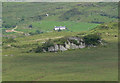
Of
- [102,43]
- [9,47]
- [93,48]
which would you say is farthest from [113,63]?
[9,47]

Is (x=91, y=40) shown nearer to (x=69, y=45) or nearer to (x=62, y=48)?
(x=69, y=45)

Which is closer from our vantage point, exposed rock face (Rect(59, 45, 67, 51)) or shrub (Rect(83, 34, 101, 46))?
exposed rock face (Rect(59, 45, 67, 51))

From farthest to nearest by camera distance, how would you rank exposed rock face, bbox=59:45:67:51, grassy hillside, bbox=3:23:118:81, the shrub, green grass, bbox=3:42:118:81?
the shrub
exposed rock face, bbox=59:45:67:51
grassy hillside, bbox=3:23:118:81
green grass, bbox=3:42:118:81

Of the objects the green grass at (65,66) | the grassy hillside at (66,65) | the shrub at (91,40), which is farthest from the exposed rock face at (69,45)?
the green grass at (65,66)

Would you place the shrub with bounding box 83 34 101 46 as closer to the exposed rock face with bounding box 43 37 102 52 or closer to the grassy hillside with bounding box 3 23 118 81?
the exposed rock face with bounding box 43 37 102 52

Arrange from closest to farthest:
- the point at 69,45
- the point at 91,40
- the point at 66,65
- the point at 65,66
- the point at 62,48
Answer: the point at 65,66, the point at 66,65, the point at 62,48, the point at 69,45, the point at 91,40

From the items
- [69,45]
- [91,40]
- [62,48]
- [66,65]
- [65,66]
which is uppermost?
[65,66]

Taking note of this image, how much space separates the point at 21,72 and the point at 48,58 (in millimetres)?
17774

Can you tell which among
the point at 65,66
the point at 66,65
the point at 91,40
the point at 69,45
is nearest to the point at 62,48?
the point at 69,45

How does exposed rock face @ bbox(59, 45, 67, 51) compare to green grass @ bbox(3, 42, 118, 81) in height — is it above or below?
below

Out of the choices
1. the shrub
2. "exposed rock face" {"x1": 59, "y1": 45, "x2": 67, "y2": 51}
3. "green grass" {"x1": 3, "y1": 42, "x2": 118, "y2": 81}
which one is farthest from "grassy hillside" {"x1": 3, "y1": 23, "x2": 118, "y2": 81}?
the shrub

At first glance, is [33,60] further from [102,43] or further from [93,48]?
[102,43]

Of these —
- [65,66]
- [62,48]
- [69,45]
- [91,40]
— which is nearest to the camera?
[65,66]

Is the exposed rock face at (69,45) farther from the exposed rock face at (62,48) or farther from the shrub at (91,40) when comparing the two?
the shrub at (91,40)
